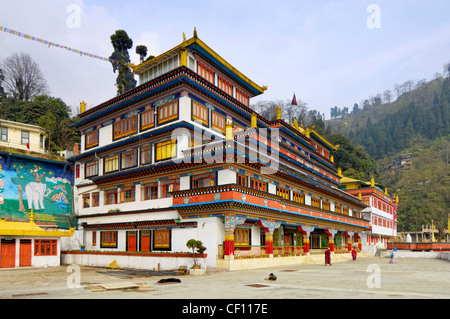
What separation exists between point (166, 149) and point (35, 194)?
15142 mm

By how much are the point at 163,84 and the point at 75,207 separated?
57.4 feet

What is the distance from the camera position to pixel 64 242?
1511 inches

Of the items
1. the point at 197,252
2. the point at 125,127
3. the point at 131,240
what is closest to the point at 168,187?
the point at 131,240

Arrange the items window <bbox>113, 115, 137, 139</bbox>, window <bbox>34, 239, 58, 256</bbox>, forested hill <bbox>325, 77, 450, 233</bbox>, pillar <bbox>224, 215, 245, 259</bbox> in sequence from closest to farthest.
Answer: pillar <bbox>224, 215, 245, 259</bbox> < window <bbox>34, 239, 58, 256</bbox> < window <bbox>113, 115, 137, 139</bbox> < forested hill <bbox>325, 77, 450, 233</bbox>

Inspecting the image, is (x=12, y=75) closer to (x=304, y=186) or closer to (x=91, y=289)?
(x=304, y=186)

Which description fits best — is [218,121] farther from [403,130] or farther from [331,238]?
[403,130]

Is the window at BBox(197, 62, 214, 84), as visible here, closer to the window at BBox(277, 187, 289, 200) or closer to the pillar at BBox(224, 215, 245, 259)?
the window at BBox(277, 187, 289, 200)

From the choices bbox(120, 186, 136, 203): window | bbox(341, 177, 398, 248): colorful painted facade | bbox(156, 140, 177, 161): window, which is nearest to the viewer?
bbox(156, 140, 177, 161): window

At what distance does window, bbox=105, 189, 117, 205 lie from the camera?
36.6 m

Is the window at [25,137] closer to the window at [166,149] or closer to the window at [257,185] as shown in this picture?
the window at [166,149]

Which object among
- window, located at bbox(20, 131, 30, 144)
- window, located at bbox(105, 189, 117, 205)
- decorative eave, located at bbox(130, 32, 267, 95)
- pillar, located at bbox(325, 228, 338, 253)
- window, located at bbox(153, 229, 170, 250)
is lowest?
pillar, located at bbox(325, 228, 338, 253)

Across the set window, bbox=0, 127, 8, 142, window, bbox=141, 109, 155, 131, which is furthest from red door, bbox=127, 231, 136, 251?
window, bbox=0, 127, 8, 142

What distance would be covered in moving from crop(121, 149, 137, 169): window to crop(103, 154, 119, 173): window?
106 centimetres
